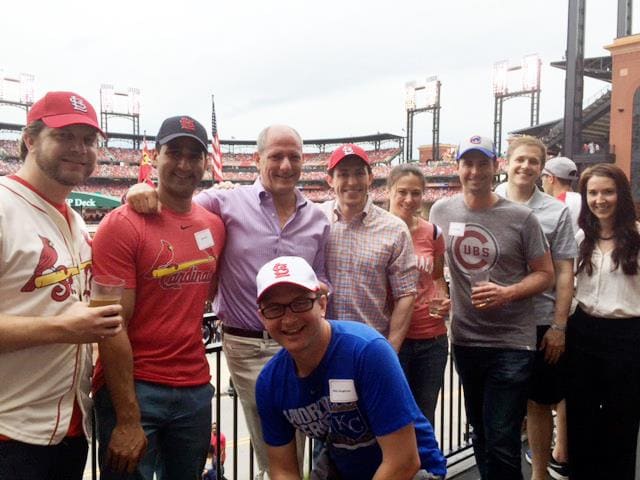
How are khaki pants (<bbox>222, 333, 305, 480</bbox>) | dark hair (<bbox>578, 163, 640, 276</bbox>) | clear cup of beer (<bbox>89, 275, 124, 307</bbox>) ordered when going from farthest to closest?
1. dark hair (<bbox>578, 163, 640, 276</bbox>)
2. khaki pants (<bbox>222, 333, 305, 480</bbox>)
3. clear cup of beer (<bbox>89, 275, 124, 307</bbox>)

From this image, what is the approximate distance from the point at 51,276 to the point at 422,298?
1.94 meters

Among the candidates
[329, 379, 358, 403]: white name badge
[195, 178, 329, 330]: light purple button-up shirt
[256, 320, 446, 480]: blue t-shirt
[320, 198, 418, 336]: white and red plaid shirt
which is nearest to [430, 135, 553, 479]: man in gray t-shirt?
[320, 198, 418, 336]: white and red plaid shirt

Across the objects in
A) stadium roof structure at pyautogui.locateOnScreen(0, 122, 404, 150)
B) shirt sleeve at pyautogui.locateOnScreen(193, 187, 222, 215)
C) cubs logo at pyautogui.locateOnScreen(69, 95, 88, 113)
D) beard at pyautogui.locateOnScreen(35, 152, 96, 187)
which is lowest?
shirt sleeve at pyautogui.locateOnScreen(193, 187, 222, 215)

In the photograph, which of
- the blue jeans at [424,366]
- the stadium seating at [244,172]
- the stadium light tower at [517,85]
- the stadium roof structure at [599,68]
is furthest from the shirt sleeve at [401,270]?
the stadium light tower at [517,85]

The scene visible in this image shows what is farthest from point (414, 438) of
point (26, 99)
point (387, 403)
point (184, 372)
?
point (26, 99)

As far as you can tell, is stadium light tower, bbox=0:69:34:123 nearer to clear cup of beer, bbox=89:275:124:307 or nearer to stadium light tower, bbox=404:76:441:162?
stadium light tower, bbox=404:76:441:162

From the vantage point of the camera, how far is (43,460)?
1769mm

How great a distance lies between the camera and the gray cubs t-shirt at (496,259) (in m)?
2.71

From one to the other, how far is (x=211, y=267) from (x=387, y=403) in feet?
3.16

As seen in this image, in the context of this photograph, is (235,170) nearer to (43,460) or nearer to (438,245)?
(438,245)

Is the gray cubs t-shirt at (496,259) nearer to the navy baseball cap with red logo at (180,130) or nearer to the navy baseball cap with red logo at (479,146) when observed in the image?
the navy baseball cap with red logo at (479,146)

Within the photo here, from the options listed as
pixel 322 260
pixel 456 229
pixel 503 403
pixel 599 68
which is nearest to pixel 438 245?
pixel 456 229

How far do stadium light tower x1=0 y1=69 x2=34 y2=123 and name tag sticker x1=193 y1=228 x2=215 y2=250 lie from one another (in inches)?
2686

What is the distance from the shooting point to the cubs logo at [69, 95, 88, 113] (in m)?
1.89
